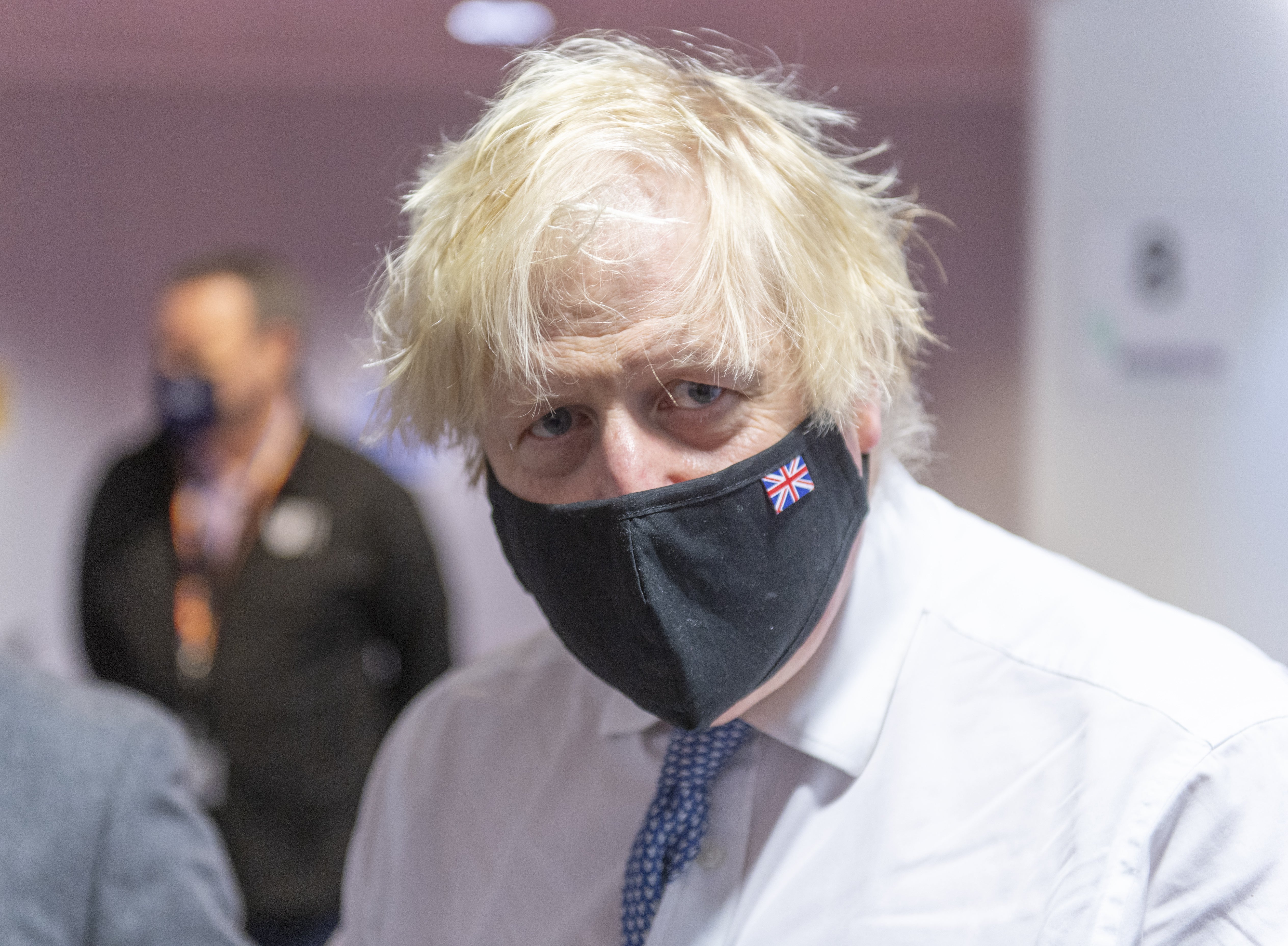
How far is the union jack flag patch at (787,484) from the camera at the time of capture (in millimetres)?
861

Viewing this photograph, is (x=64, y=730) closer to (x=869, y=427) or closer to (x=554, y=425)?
(x=554, y=425)

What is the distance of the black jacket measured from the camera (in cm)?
225

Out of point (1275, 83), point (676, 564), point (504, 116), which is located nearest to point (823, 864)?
point (676, 564)

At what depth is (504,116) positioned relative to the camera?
0.92 meters

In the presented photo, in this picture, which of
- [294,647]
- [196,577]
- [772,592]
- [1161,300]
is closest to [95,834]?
[772,592]

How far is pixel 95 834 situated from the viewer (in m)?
0.91

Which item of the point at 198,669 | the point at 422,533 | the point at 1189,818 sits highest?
the point at 1189,818

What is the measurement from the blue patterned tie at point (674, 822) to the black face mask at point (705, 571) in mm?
80

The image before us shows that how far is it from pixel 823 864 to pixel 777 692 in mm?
152

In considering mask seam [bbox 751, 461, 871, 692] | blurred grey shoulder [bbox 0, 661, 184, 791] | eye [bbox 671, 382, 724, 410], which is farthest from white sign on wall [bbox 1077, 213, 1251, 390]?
blurred grey shoulder [bbox 0, 661, 184, 791]

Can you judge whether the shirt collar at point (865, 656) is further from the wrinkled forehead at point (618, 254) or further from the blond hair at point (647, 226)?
the wrinkled forehead at point (618, 254)

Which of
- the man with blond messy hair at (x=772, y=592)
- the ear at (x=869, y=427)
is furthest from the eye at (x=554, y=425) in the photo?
the ear at (x=869, y=427)

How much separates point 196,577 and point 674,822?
183 cm

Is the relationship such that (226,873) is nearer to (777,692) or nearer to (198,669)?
(777,692)
